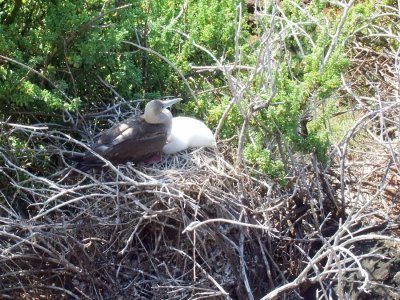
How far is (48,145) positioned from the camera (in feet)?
19.2

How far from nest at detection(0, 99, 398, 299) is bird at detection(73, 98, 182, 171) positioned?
8cm

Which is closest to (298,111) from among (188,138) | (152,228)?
(188,138)

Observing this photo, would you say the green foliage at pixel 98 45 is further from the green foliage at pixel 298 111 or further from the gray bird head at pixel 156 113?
the green foliage at pixel 298 111

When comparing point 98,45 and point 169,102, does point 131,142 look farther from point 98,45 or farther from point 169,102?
point 98,45

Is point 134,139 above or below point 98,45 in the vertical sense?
below

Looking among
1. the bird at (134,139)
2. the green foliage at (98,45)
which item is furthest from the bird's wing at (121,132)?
A: the green foliage at (98,45)

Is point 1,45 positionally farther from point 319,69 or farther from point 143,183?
point 319,69

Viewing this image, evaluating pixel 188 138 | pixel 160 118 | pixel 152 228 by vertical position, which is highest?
pixel 160 118

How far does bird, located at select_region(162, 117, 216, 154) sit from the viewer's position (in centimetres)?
584

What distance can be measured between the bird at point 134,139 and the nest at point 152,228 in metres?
0.08

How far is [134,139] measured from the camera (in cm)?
579

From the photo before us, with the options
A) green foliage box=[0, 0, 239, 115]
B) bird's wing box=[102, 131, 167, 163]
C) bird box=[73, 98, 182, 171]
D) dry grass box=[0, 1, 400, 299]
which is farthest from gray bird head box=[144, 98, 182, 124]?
green foliage box=[0, 0, 239, 115]

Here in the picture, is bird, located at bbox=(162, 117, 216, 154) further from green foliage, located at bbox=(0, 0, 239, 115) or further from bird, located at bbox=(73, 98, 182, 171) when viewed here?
green foliage, located at bbox=(0, 0, 239, 115)

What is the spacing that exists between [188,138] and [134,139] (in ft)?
1.10
